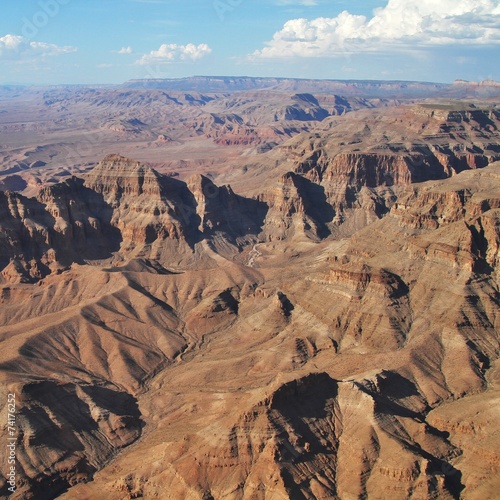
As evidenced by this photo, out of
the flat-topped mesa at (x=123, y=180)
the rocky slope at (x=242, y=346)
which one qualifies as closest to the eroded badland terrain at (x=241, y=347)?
the rocky slope at (x=242, y=346)

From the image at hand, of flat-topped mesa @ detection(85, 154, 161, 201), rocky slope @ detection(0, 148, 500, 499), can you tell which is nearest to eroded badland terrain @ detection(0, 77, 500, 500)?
rocky slope @ detection(0, 148, 500, 499)

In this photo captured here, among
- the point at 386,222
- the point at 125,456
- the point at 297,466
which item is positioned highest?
the point at 386,222

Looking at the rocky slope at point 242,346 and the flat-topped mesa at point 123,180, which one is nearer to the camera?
the rocky slope at point 242,346

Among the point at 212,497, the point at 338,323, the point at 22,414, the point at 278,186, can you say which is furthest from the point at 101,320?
the point at 278,186

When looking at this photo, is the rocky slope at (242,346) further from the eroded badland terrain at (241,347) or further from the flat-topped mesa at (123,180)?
the flat-topped mesa at (123,180)

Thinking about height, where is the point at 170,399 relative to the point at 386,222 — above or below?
below

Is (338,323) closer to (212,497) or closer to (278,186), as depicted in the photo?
(212,497)

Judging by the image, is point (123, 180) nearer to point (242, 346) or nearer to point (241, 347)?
point (242, 346)
